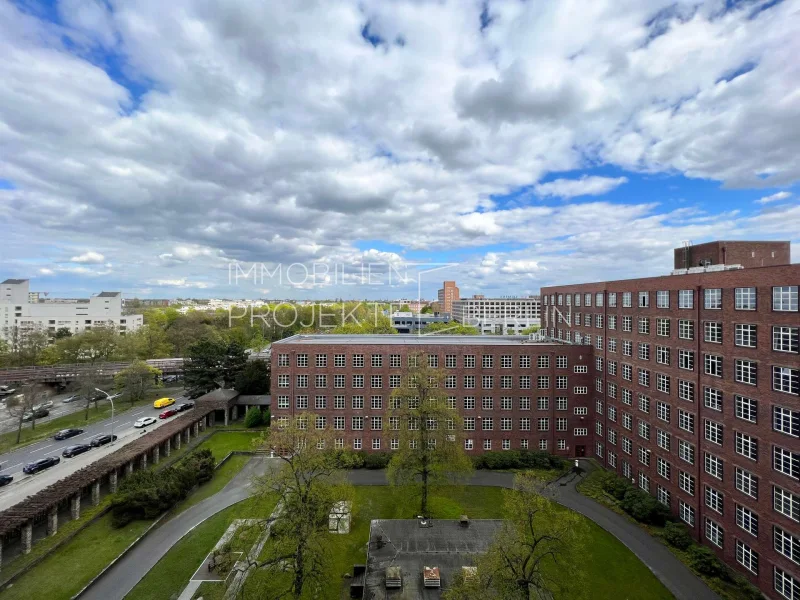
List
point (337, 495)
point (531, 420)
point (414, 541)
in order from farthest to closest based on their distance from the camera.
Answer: point (531, 420)
point (414, 541)
point (337, 495)

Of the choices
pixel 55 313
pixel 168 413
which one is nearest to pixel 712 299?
pixel 168 413

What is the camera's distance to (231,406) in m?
57.8

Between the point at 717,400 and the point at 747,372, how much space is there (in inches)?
135

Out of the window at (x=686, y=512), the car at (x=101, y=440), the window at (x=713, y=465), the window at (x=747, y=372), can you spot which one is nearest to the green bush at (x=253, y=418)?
the car at (x=101, y=440)

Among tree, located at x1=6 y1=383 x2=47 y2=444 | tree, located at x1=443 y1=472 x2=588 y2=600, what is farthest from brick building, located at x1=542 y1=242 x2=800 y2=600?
tree, located at x1=6 y1=383 x2=47 y2=444

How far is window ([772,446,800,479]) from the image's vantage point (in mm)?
21859

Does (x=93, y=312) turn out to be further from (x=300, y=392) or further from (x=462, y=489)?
(x=462, y=489)

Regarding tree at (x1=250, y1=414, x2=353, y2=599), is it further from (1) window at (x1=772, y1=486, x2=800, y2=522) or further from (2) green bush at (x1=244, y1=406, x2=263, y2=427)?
(2) green bush at (x1=244, y1=406, x2=263, y2=427)

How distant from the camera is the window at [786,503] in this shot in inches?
858

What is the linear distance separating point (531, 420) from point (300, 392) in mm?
27386

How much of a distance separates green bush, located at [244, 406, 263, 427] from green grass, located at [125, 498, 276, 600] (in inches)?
888

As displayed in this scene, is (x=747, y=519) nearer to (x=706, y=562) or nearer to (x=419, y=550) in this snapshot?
(x=706, y=562)

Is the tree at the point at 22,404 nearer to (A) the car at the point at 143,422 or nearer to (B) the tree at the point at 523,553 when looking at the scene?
(A) the car at the point at 143,422

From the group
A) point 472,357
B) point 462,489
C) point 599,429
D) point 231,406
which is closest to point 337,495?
point 462,489
